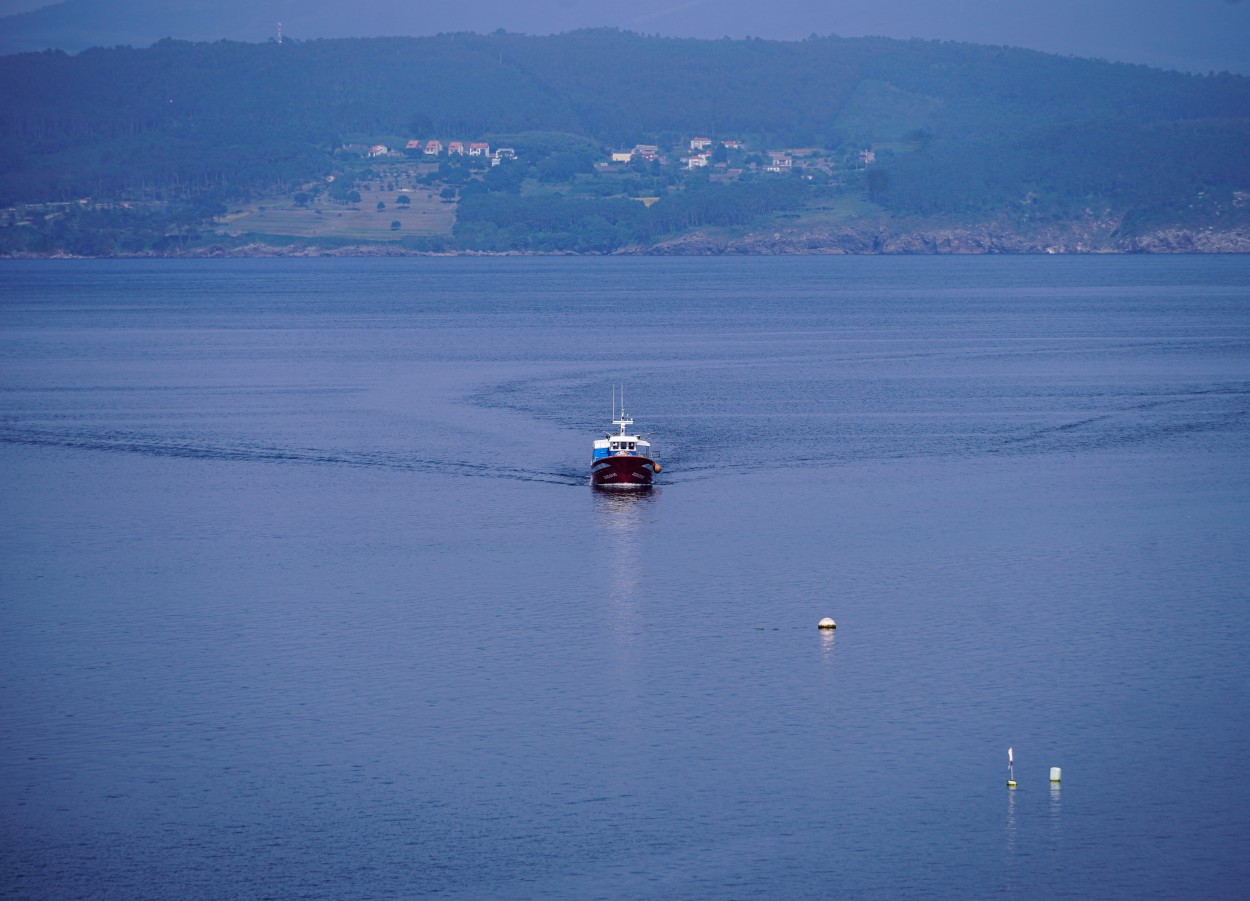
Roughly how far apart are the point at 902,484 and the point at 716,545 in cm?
1719

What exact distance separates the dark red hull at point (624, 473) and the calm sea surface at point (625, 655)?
1.40m

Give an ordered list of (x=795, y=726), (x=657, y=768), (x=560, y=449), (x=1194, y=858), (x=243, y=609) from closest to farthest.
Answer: (x=1194, y=858) < (x=657, y=768) < (x=795, y=726) < (x=243, y=609) < (x=560, y=449)

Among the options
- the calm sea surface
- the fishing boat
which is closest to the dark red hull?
the fishing boat

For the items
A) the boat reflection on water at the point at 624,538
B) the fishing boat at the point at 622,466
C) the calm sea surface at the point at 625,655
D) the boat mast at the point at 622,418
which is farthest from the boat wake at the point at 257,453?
the boat reflection on water at the point at 624,538

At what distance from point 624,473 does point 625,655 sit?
28.2 m

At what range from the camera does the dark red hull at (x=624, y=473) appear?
80250 mm

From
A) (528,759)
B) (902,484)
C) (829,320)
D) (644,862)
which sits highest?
(829,320)

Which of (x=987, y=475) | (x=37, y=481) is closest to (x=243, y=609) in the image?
(x=37, y=481)

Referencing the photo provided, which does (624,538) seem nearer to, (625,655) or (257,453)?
(625,655)

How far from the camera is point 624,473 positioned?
Answer: 80375 millimetres

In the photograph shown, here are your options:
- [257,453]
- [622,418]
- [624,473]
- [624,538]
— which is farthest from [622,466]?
[257,453]

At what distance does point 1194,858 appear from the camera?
3706 cm

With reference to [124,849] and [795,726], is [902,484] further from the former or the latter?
[124,849]

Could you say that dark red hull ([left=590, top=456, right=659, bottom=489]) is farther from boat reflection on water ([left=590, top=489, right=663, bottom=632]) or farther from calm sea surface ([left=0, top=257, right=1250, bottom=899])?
calm sea surface ([left=0, top=257, right=1250, bottom=899])
